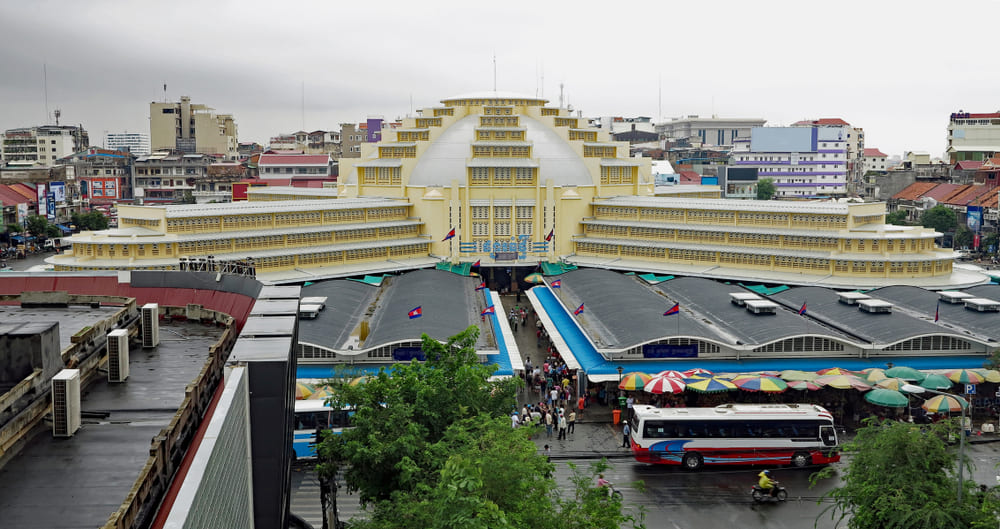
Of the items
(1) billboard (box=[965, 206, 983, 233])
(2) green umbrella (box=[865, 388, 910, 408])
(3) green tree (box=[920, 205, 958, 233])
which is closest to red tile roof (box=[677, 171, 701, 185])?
(3) green tree (box=[920, 205, 958, 233])

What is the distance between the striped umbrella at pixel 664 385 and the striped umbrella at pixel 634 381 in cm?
26

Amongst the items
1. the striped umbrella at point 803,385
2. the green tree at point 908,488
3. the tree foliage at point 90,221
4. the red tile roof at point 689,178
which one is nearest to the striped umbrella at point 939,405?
the striped umbrella at point 803,385

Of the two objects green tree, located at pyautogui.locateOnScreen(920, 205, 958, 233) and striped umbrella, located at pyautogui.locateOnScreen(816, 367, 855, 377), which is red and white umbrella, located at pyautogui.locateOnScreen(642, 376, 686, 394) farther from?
green tree, located at pyautogui.locateOnScreen(920, 205, 958, 233)

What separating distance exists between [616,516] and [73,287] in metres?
14.7

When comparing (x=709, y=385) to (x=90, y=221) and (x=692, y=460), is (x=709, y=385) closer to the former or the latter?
(x=692, y=460)

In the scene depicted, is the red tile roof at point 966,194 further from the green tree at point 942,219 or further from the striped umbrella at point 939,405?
the striped umbrella at point 939,405

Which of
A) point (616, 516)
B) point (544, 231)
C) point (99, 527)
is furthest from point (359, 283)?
point (99, 527)

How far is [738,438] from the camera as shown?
99.7ft

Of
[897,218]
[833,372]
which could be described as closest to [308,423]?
[833,372]

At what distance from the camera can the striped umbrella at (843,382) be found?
3469 cm

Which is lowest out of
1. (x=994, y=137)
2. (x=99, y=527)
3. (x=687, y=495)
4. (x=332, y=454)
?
(x=687, y=495)

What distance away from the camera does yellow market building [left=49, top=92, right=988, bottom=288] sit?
188 feet

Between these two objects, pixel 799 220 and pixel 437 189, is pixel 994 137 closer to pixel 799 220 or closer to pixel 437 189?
pixel 799 220

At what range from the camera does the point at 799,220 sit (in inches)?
2393
